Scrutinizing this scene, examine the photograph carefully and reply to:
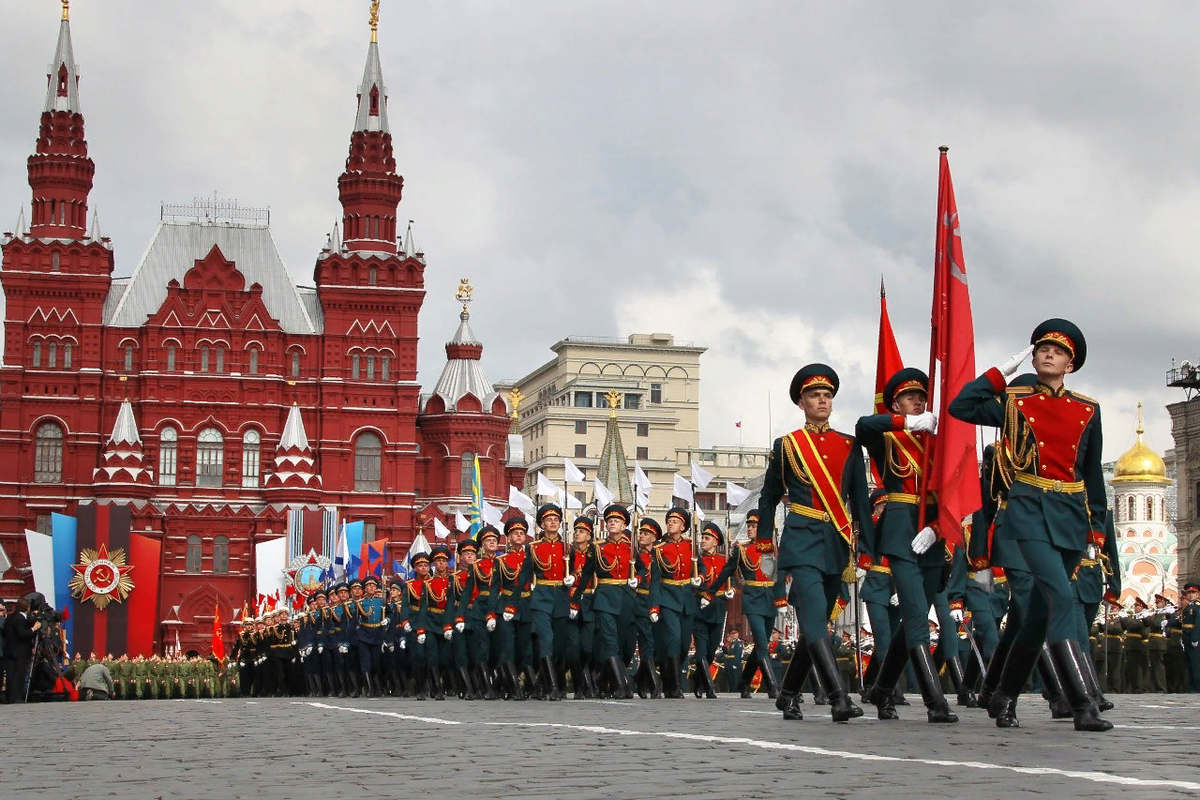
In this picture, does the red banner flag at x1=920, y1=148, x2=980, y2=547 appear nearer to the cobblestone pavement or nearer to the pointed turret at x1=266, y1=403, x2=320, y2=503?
the cobblestone pavement

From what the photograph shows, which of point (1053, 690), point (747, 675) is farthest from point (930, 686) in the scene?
point (747, 675)

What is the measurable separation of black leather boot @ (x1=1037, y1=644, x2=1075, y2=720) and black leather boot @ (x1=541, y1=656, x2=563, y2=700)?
7468 mm

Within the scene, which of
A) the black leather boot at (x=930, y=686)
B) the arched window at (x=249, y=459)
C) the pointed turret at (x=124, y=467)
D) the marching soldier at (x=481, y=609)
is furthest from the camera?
the arched window at (x=249, y=459)

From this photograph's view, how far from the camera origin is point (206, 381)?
2650 inches

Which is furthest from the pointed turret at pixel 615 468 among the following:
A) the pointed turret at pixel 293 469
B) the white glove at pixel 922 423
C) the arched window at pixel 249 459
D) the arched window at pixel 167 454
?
the white glove at pixel 922 423

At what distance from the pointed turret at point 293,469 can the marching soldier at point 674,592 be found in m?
49.1

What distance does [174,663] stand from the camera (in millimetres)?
42094

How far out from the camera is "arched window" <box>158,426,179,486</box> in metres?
66.2

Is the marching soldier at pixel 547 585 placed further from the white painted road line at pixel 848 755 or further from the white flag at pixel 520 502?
the white flag at pixel 520 502

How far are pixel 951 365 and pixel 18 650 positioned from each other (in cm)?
1470

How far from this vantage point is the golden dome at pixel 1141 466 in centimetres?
7906

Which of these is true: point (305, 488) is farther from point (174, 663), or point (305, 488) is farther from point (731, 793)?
point (731, 793)

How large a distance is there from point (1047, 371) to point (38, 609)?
1751 centimetres

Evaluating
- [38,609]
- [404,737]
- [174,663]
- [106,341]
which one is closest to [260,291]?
[106,341]
